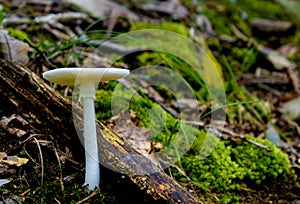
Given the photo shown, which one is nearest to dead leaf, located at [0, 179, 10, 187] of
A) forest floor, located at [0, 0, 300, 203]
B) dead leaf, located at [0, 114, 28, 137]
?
forest floor, located at [0, 0, 300, 203]

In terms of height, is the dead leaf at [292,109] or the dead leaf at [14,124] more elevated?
the dead leaf at [14,124]

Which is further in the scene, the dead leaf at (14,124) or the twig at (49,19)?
the twig at (49,19)

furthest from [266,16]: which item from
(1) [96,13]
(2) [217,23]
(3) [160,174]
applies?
(3) [160,174]

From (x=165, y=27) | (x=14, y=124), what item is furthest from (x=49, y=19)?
(x=14, y=124)

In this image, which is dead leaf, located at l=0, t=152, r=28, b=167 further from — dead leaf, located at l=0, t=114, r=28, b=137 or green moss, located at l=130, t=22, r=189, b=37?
green moss, located at l=130, t=22, r=189, b=37

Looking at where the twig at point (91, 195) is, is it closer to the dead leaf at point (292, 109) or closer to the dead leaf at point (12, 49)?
the dead leaf at point (12, 49)

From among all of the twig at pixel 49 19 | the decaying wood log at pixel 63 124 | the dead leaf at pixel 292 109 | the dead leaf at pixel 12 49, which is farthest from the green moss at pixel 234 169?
the twig at pixel 49 19

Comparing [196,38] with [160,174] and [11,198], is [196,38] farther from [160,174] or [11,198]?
[11,198]

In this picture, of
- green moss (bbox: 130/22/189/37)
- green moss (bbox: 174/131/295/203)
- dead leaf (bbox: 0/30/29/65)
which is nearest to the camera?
green moss (bbox: 174/131/295/203)
